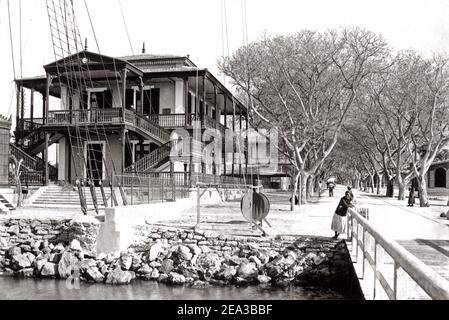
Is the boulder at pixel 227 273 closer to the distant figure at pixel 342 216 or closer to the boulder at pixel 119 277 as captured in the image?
the boulder at pixel 119 277

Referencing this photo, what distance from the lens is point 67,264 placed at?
13.4 metres

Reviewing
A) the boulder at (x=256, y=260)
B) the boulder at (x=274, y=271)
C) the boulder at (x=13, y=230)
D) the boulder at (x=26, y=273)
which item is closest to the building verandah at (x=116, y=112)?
the boulder at (x=13, y=230)

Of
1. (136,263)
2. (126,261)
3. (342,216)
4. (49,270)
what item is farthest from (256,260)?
(49,270)

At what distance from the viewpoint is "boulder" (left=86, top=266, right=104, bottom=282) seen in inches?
504

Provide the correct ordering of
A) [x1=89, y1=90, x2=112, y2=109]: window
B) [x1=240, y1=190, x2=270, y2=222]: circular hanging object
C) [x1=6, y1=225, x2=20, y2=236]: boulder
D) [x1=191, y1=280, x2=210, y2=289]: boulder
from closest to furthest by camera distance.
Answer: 1. [x1=191, y1=280, x2=210, y2=289]: boulder
2. [x1=240, y1=190, x2=270, y2=222]: circular hanging object
3. [x1=6, y1=225, x2=20, y2=236]: boulder
4. [x1=89, y1=90, x2=112, y2=109]: window

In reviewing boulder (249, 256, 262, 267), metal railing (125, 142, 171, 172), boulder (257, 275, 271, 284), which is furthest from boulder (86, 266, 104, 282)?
metal railing (125, 142, 171, 172)

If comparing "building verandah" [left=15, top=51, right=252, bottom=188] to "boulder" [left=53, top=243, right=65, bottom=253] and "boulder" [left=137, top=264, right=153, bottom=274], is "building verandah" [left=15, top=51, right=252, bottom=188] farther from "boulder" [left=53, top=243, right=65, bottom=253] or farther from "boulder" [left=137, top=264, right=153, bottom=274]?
"boulder" [left=137, top=264, right=153, bottom=274]

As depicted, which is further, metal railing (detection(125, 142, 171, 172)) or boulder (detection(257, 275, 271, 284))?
metal railing (detection(125, 142, 171, 172))

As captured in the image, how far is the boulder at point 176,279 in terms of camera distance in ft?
41.7

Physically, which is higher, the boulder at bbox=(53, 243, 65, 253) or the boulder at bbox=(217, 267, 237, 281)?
the boulder at bbox=(53, 243, 65, 253)

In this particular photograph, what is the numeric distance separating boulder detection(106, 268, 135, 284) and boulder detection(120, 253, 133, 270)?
0.44 metres

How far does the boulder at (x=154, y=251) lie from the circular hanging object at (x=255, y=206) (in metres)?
2.75
